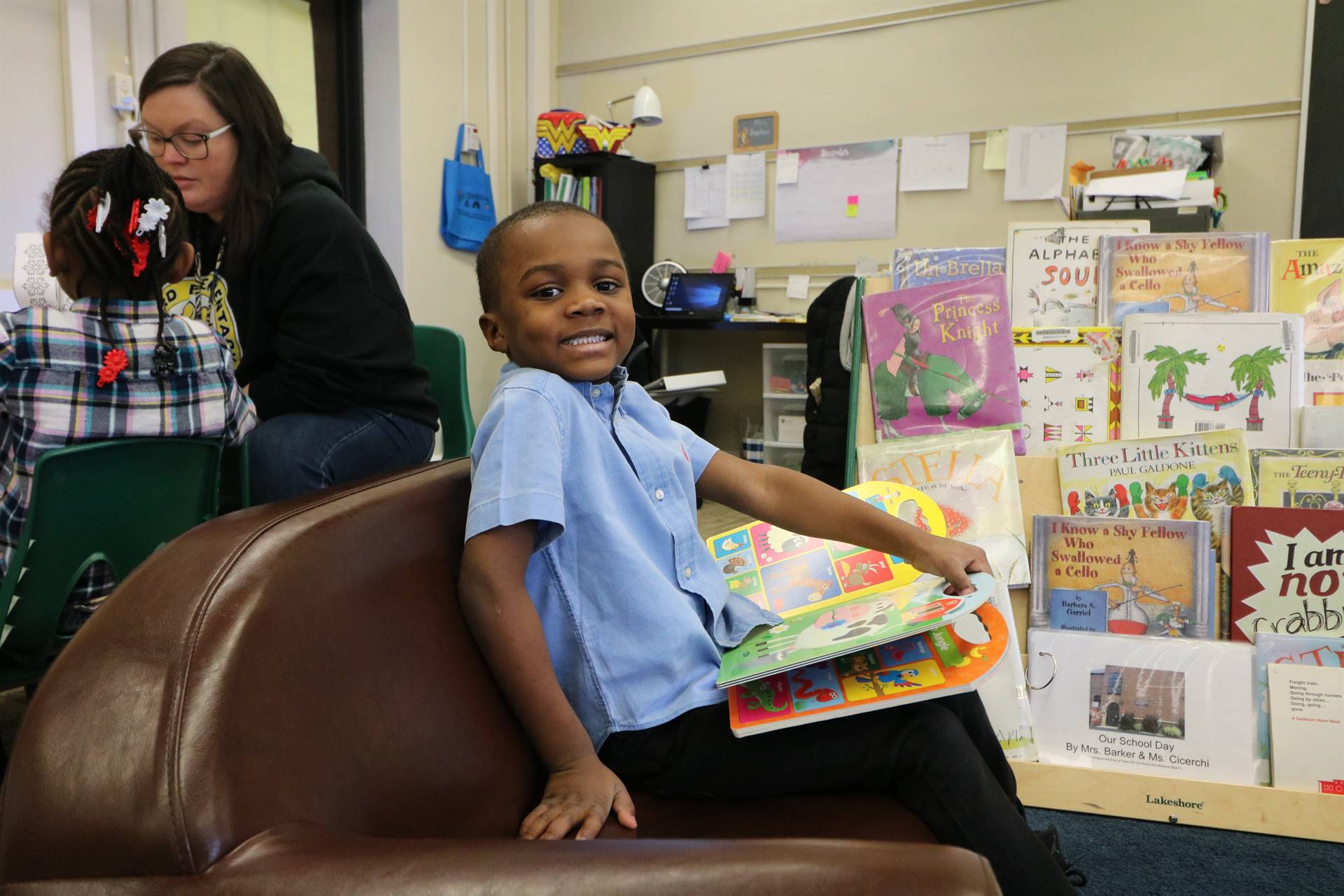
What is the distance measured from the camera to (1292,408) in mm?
1668

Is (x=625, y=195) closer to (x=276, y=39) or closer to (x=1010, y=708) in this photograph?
(x=276, y=39)

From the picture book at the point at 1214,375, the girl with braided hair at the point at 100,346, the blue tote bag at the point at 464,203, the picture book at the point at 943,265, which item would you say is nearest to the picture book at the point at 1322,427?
the picture book at the point at 1214,375

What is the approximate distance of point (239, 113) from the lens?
158cm

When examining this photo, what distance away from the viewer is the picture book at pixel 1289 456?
162 centimetres

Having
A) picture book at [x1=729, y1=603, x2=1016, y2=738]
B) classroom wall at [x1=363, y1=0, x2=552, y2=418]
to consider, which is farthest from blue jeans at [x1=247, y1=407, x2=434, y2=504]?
classroom wall at [x1=363, y1=0, x2=552, y2=418]

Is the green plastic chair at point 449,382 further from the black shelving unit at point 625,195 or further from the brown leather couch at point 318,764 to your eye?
the black shelving unit at point 625,195

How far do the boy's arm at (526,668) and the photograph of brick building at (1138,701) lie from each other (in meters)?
1.12

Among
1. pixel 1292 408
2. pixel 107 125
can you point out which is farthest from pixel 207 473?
pixel 107 125

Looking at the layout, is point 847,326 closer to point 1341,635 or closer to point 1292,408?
point 1292,408

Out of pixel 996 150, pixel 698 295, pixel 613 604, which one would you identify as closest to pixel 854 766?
pixel 613 604

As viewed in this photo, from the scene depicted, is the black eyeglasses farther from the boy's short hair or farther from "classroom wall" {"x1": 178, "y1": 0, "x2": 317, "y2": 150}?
"classroom wall" {"x1": 178, "y1": 0, "x2": 317, "y2": 150}

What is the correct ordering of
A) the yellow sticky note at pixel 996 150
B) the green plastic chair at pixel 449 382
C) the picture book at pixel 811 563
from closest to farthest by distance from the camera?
the picture book at pixel 811 563 → the green plastic chair at pixel 449 382 → the yellow sticky note at pixel 996 150

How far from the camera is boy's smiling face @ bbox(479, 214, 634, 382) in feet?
3.18

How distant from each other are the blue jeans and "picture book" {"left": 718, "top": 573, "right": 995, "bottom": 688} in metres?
0.78
